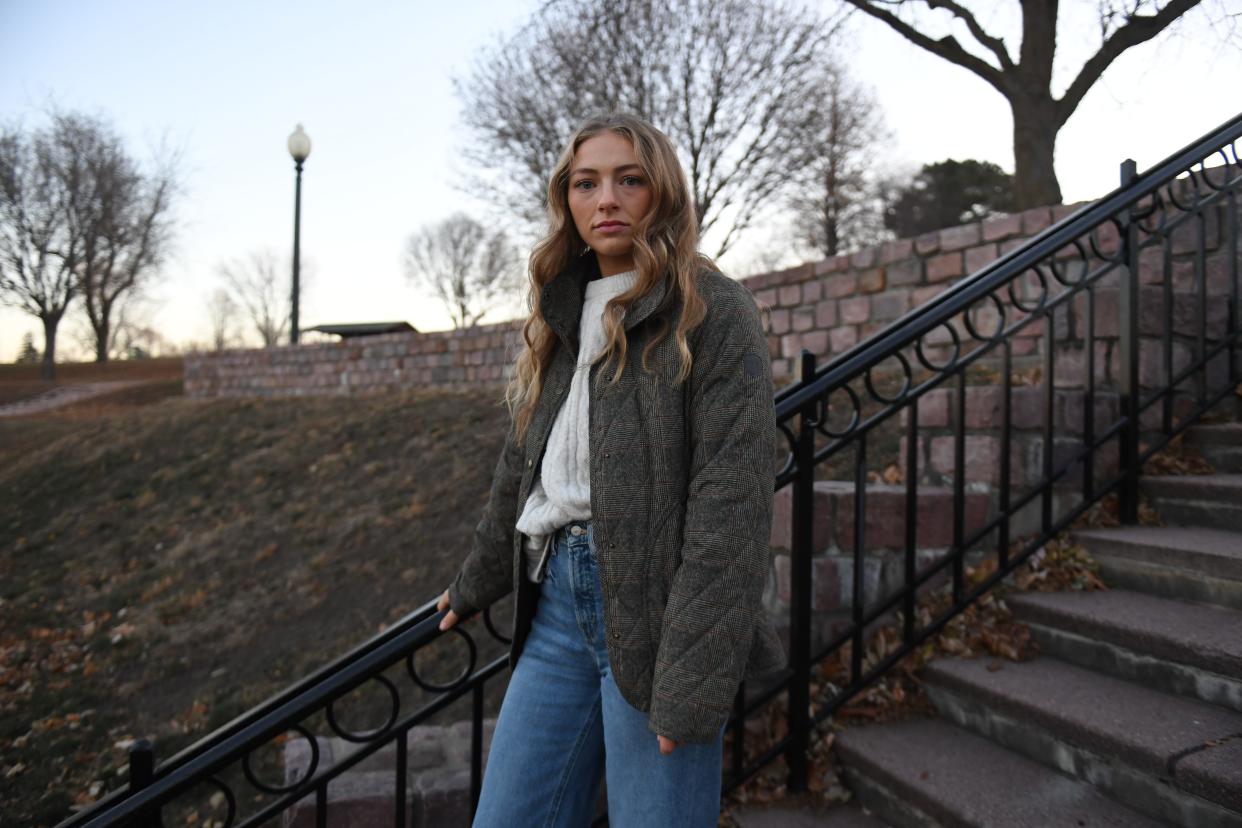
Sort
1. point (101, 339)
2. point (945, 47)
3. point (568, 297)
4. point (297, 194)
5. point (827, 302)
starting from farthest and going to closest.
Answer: point (101, 339) < point (297, 194) < point (945, 47) < point (827, 302) < point (568, 297)

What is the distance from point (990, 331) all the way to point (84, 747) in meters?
6.50

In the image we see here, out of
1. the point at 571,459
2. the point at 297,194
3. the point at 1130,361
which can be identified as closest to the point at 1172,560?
the point at 1130,361

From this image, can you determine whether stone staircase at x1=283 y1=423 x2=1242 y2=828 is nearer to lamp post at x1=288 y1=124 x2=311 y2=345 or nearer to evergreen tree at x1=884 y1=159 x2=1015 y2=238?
lamp post at x1=288 y1=124 x2=311 y2=345

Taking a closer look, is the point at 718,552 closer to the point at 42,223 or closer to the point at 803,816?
the point at 803,816

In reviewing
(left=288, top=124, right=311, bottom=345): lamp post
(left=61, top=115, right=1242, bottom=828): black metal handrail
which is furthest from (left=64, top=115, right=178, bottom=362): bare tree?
(left=61, top=115, right=1242, bottom=828): black metal handrail

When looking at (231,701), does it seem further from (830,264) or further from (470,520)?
(830,264)

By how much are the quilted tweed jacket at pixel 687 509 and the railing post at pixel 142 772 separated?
1.24 metres

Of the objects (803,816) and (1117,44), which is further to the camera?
(1117,44)

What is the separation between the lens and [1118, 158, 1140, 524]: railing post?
2889mm

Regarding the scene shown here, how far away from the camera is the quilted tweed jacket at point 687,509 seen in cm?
121

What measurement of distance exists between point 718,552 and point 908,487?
1544 millimetres

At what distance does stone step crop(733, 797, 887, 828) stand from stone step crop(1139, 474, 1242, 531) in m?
1.67

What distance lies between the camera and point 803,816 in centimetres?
223

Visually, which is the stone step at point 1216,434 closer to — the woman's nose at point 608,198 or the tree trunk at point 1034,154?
the woman's nose at point 608,198
